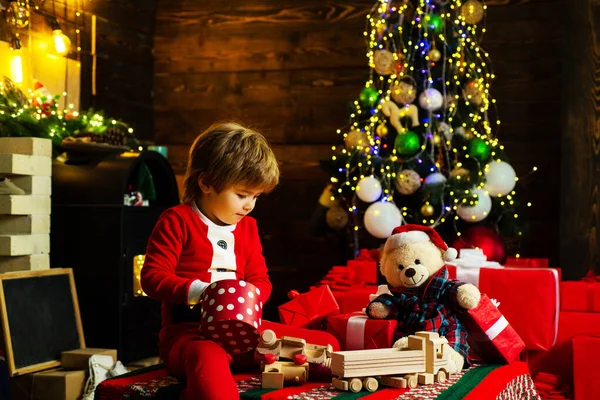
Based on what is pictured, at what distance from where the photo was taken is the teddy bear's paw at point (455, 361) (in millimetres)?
2268

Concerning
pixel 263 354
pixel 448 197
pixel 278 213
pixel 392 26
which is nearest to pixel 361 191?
pixel 448 197

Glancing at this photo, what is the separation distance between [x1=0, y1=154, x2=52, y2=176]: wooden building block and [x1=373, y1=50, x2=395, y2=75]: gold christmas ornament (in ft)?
5.32

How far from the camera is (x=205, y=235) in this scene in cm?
226

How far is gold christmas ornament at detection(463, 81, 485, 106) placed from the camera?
4285 mm

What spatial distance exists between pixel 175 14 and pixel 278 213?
4.63ft

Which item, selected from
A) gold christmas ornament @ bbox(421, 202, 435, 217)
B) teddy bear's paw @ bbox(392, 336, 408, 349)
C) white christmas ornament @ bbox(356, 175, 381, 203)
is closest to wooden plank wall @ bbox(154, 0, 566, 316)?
gold christmas ornament @ bbox(421, 202, 435, 217)

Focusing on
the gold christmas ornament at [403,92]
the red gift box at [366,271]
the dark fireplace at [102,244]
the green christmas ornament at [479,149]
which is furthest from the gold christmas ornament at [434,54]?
the dark fireplace at [102,244]

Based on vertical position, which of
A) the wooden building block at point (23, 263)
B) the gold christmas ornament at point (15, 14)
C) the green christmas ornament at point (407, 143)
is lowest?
the wooden building block at point (23, 263)

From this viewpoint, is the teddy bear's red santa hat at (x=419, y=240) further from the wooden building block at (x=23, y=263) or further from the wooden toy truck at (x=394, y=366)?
the wooden building block at (x=23, y=263)

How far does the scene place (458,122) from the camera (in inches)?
168

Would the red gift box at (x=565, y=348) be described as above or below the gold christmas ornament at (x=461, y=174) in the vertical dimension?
below

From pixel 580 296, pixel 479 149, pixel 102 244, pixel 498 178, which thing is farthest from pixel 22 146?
pixel 580 296

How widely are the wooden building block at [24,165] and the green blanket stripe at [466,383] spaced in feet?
6.69

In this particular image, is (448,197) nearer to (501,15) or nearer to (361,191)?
(361,191)
